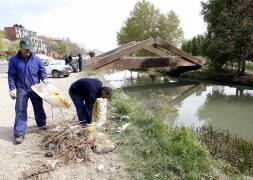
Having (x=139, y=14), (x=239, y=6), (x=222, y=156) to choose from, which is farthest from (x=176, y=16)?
(x=222, y=156)

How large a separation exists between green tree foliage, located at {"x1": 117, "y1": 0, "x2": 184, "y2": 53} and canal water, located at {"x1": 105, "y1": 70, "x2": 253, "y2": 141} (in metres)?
21.4

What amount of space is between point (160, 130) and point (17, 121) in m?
2.76

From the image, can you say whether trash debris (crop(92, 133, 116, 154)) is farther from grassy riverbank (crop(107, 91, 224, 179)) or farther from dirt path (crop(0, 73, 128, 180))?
grassy riverbank (crop(107, 91, 224, 179))

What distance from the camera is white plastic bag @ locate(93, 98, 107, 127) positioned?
5.04 metres

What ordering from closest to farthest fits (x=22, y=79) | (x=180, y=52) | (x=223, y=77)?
(x=22, y=79)
(x=223, y=77)
(x=180, y=52)

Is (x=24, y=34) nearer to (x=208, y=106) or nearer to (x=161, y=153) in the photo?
(x=208, y=106)

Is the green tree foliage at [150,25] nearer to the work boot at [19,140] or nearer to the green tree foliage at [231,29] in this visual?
the green tree foliage at [231,29]

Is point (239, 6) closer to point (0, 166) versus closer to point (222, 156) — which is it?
point (222, 156)

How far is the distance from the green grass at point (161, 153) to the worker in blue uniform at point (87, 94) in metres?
0.84

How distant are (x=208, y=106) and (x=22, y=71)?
11.6 meters

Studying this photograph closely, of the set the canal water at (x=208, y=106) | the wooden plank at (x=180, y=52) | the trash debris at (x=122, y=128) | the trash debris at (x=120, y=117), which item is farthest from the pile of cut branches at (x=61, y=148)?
the wooden plank at (x=180, y=52)

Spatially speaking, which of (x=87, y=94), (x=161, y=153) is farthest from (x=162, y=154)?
(x=87, y=94)

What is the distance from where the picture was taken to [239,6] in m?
18.4

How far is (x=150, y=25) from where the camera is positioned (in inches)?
1708
